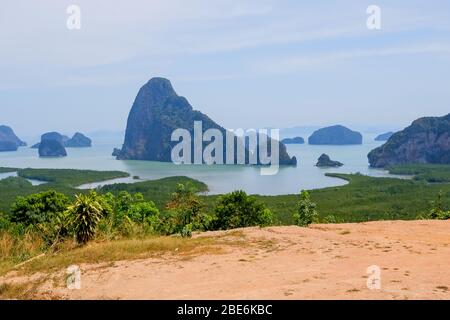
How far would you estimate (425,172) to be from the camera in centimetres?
9662

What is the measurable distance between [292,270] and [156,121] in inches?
5878

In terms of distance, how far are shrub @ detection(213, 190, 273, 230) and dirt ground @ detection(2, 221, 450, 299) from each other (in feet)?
16.0

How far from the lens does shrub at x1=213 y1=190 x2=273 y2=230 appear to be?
15430mm

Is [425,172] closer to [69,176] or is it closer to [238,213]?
[69,176]

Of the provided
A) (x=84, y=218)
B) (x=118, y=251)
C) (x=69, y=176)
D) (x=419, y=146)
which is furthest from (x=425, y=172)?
(x=118, y=251)

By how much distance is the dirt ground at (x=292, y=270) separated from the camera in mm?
6000

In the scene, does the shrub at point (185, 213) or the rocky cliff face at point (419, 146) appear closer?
the shrub at point (185, 213)

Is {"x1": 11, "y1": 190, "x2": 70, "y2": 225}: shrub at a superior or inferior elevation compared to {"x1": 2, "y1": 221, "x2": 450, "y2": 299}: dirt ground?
inferior

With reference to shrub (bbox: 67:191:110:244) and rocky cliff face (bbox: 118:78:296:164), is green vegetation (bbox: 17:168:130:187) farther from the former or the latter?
shrub (bbox: 67:191:110:244)

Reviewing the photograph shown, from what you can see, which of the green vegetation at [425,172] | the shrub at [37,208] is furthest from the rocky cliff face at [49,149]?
the shrub at [37,208]

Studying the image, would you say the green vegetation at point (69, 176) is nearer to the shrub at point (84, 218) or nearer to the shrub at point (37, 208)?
the shrub at point (37, 208)

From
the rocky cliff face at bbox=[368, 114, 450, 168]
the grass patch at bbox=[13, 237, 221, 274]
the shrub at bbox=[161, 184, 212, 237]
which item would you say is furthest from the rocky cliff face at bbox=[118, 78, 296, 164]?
the grass patch at bbox=[13, 237, 221, 274]

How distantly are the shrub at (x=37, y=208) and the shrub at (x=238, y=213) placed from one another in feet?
25.8
